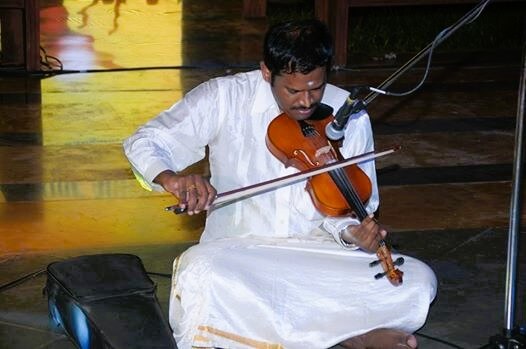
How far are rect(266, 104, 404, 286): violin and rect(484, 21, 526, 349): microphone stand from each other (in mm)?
327

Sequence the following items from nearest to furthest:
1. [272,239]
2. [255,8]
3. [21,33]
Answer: [272,239] < [21,33] < [255,8]

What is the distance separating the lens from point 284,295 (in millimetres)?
3346

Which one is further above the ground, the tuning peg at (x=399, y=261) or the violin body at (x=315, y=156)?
the violin body at (x=315, y=156)

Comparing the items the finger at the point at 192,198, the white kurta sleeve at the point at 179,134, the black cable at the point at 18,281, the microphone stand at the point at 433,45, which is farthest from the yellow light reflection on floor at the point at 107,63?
the microphone stand at the point at 433,45

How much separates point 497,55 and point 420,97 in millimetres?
1679

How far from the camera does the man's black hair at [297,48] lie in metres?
3.25

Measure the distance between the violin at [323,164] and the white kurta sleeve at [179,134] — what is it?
0.21 metres

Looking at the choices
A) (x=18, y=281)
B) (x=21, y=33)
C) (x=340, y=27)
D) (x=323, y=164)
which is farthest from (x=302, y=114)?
(x=21, y=33)

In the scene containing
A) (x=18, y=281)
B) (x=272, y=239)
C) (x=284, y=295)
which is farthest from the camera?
(x=18, y=281)

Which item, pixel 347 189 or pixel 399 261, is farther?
pixel 399 261

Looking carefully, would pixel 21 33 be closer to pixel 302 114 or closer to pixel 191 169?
pixel 191 169

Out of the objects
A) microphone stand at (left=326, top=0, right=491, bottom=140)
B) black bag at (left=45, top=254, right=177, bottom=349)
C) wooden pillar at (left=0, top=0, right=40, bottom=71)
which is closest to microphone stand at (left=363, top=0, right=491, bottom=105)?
microphone stand at (left=326, top=0, right=491, bottom=140)

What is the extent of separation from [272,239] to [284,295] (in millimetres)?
199

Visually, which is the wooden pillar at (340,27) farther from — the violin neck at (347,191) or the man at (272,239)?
the violin neck at (347,191)
